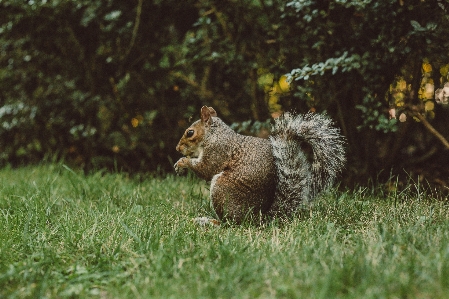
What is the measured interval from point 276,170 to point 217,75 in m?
1.92

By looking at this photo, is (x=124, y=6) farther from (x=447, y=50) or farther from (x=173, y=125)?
(x=447, y=50)

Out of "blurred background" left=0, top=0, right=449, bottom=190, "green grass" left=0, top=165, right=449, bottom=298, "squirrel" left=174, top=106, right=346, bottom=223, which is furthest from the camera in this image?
"blurred background" left=0, top=0, right=449, bottom=190

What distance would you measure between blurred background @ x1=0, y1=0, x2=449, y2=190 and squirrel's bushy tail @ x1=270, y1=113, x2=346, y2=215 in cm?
48

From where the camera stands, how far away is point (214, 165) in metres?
2.83

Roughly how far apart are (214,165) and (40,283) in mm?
1270

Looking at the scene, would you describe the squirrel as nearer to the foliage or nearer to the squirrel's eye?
the squirrel's eye

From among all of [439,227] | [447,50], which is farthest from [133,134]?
[439,227]

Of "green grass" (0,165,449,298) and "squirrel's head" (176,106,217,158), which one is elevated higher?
"squirrel's head" (176,106,217,158)

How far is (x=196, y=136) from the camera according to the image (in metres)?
2.98

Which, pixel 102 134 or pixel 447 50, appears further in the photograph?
pixel 102 134

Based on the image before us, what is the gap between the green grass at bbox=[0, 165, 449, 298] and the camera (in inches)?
65.6

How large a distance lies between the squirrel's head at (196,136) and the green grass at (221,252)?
0.36 metres

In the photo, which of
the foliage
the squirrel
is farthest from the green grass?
the foliage

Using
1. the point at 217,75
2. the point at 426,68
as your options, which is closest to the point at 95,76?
the point at 217,75
